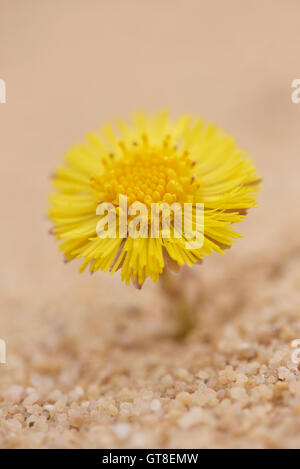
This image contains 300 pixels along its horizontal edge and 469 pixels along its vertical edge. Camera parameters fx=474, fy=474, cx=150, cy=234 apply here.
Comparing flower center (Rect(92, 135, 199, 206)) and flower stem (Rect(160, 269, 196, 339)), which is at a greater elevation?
flower center (Rect(92, 135, 199, 206))

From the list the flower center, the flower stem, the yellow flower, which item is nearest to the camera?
the yellow flower

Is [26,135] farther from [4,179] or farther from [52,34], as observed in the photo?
[52,34]

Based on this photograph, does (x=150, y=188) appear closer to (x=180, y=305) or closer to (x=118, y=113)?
(x=180, y=305)

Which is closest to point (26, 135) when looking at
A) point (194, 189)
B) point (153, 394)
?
point (194, 189)

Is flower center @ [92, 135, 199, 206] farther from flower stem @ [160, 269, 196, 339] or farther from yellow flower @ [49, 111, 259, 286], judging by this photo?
flower stem @ [160, 269, 196, 339]

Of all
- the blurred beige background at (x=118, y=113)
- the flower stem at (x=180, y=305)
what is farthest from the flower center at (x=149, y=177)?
the blurred beige background at (x=118, y=113)

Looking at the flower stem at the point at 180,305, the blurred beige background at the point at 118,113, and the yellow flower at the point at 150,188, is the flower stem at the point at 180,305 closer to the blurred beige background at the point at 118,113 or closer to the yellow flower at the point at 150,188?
the blurred beige background at the point at 118,113

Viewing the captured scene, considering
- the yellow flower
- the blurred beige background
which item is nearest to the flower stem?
the blurred beige background

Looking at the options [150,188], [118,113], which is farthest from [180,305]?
[118,113]
